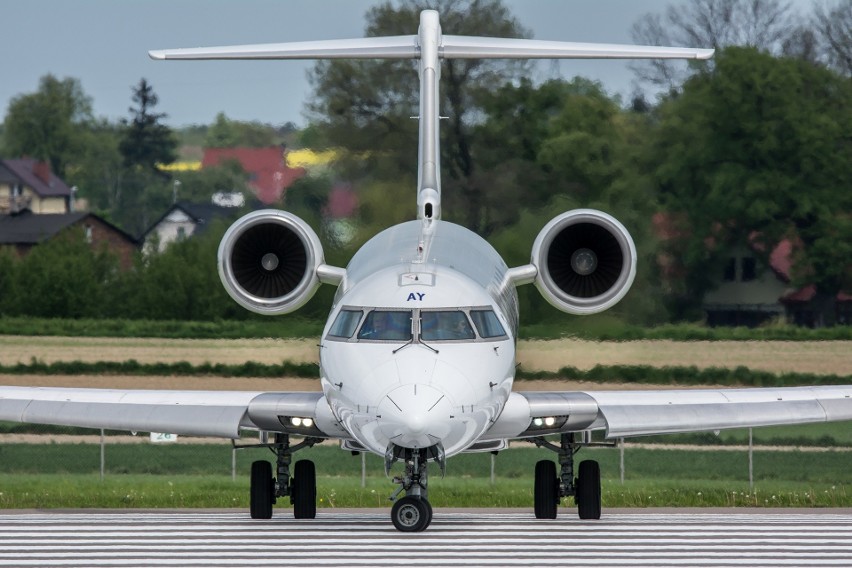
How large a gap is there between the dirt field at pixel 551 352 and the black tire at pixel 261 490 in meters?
7.84

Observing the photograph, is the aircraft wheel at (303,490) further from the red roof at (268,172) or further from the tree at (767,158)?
the tree at (767,158)

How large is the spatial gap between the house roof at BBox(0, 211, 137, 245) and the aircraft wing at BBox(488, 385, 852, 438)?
28941 millimetres

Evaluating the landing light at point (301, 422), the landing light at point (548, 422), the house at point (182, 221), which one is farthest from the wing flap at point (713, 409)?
the house at point (182, 221)

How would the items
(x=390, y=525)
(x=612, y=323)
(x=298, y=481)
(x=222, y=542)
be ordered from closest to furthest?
(x=222, y=542) < (x=390, y=525) < (x=298, y=481) < (x=612, y=323)

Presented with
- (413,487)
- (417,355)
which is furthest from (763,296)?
(417,355)

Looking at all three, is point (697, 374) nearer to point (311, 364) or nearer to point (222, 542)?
point (311, 364)

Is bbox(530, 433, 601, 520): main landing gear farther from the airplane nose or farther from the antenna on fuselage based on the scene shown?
the airplane nose

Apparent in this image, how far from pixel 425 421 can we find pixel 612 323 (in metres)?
13.2

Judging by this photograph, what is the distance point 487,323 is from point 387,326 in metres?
1.10

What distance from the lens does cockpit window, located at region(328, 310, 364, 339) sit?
16.6 meters

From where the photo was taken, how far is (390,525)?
18250 mm

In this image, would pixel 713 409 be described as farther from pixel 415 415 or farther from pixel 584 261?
pixel 415 415

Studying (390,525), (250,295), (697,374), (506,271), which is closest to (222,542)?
(390,525)

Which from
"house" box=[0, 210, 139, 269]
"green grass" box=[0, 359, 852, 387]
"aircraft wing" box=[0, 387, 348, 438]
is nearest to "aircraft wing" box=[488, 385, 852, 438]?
"aircraft wing" box=[0, 387, 348, 438]
